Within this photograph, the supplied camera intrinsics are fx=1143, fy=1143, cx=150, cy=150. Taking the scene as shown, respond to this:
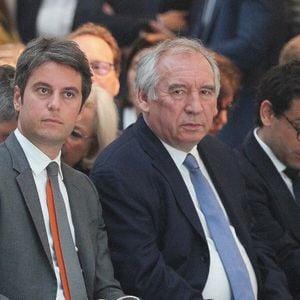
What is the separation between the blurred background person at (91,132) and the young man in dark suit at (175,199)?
61 cm

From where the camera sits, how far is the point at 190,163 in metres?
5.10

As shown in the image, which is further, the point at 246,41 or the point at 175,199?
the point at 246,41

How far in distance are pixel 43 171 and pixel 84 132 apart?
126 centimetres

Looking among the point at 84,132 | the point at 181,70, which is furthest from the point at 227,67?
the point at 181,70

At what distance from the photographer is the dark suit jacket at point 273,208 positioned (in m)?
5.48

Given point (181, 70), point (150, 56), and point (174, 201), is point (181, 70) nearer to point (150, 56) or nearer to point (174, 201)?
point (150, 56)

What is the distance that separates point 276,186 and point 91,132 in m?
0.96

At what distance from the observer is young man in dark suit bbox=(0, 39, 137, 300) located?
425 cm

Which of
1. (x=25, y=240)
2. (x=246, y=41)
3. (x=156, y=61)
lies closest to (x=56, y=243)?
(x=25, y=240)

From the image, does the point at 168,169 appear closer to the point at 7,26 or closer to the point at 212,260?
the point at 212,260

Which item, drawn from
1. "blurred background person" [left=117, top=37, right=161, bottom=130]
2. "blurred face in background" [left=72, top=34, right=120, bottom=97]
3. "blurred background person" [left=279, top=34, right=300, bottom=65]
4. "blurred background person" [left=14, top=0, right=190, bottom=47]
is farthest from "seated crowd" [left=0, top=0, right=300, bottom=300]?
"blurred background person" [left=14, top=0, right=190, bottom=47]

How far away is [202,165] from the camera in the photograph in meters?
5.25

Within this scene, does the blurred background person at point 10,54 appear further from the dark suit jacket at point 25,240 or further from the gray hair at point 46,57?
the dark suit jacket at point 25,240

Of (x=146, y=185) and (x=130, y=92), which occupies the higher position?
(x=146, y=185)
